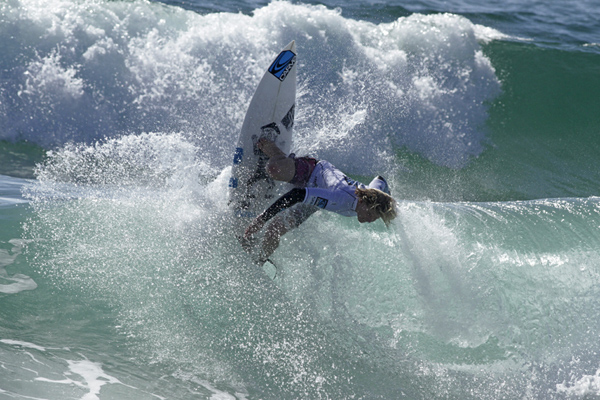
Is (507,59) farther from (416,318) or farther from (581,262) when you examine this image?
(416,318)

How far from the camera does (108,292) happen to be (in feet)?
14.6

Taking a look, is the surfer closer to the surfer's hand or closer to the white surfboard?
the surfer's hand

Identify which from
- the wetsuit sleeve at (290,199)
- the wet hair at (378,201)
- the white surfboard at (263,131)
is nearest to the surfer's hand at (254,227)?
the wetsuit sleeve at (290,199)

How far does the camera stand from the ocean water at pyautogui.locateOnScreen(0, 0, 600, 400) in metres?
4.16

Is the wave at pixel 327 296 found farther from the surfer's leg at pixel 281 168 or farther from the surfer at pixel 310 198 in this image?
the surfer's leg at pixel 281 168

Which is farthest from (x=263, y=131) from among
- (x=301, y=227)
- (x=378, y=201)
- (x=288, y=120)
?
(x=378, y=201)

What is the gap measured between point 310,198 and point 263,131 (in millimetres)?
1246

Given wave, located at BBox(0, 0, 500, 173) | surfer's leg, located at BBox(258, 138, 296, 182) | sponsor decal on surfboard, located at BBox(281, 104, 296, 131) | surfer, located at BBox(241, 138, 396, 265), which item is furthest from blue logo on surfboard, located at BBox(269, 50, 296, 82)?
wave, located at BBox(0, 0, 500, 173)

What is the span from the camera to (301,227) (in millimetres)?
4922

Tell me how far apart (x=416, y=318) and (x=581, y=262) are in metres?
2.02

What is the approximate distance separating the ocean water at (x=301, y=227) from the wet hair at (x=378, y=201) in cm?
50

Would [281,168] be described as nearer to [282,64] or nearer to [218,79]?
[282,64]

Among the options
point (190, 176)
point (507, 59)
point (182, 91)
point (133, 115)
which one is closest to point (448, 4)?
point (507, 59)

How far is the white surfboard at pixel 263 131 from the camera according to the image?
5.19 metres
